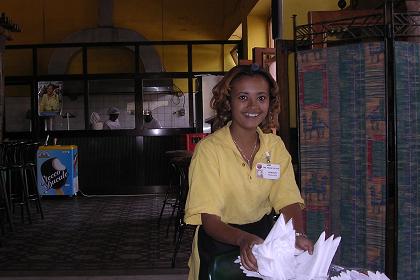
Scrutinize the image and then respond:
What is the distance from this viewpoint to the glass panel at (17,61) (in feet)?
32.3

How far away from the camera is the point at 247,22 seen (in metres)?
8.09

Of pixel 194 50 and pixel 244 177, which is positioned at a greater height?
pixel 194 50

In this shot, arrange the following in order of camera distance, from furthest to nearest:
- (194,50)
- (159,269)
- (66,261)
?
1. (194,50)
2. (66,261)
3. (159,269)

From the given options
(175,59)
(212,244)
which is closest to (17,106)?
(175,59)

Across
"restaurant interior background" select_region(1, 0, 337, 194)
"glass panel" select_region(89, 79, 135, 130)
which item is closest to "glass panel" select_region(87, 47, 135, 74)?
"restaurant interior background" select_region(1, 0, 337, 194)

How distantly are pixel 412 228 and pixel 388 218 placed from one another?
13cm

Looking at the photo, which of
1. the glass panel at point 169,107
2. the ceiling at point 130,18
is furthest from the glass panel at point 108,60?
the glass panel at point 169,107

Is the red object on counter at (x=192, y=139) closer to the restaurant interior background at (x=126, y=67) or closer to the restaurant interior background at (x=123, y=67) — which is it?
the restaurant interior background at (x=126, y=67)

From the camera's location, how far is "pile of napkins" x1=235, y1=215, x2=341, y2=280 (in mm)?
1139

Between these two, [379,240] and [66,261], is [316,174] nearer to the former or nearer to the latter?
[379,240]

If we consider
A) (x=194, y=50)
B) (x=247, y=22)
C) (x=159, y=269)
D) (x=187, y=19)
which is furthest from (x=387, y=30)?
(x=187, y=19)

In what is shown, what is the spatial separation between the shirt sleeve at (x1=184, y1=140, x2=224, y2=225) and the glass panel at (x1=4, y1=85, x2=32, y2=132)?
8.73 m

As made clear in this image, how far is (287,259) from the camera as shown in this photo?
Answer: 1.15 metres

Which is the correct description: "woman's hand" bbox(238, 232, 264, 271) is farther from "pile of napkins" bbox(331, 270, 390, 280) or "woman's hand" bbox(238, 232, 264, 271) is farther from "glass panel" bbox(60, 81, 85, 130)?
"glass panel" bbox(60, 81, 85, 130)
